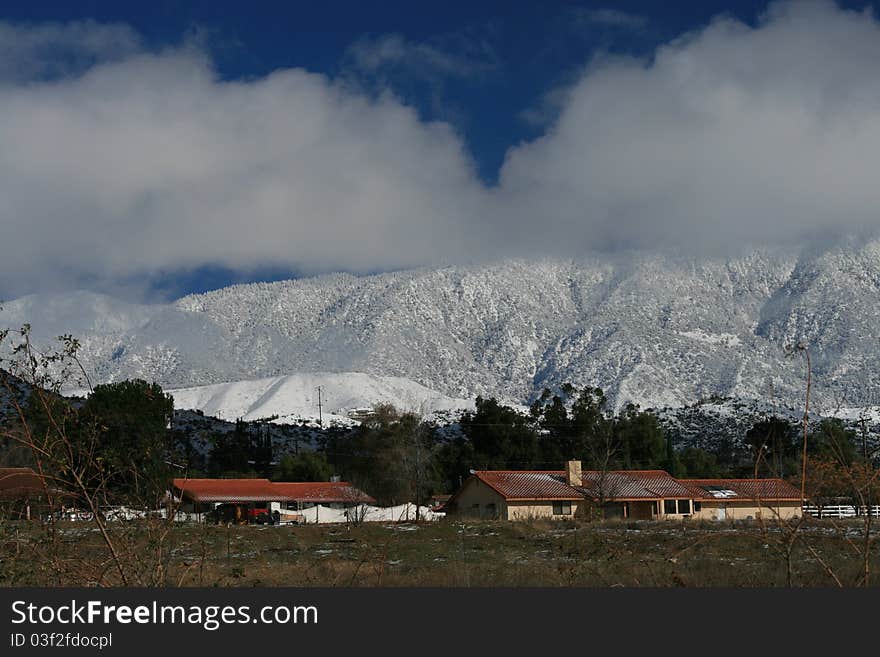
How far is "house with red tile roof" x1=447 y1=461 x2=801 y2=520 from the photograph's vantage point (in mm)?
56656

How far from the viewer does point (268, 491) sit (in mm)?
69000

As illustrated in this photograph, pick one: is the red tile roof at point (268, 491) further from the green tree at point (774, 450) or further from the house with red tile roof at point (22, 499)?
the house with red tile roof at point (22, 499)

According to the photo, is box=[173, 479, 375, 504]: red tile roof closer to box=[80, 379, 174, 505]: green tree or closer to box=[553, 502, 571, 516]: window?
box=[553, 502, 571, 516]: window

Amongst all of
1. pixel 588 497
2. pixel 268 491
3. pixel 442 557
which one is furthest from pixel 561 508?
pixel 442 557

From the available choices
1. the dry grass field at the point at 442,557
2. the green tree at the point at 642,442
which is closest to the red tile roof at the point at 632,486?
the green tree at the point at 642,442

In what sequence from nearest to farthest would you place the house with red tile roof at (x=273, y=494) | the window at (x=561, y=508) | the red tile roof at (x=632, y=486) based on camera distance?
the window at (x=561, y=508) → the red tile roof at (x=632, y=486) → the house with red tile roof at (x=273, y=494)

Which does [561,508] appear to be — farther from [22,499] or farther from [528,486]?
[22,499]

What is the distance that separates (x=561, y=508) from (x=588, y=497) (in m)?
1.67

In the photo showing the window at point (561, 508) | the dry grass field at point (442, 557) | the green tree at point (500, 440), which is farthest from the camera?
the green tree at point (500, 440)

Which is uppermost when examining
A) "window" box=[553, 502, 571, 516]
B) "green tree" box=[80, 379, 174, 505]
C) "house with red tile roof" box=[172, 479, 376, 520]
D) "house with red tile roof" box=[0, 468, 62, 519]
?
"green tree" box=[80, 379, 174, 505]

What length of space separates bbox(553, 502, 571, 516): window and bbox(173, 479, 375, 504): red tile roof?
1162 centimetres

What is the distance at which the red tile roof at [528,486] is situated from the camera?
56.6 meters

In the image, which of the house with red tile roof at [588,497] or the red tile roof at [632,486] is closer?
the house with red tile roof at [588,497]

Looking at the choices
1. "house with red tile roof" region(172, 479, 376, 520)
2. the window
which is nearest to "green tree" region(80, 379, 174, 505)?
the window
